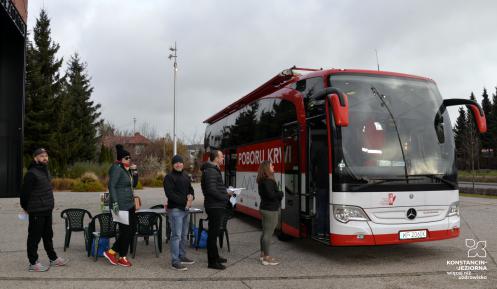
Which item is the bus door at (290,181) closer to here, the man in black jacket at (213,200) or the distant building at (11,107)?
the man in black jacket at (213,200)

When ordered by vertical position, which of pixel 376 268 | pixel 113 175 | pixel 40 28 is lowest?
pixel 376 268

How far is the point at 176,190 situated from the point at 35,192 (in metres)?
2.09

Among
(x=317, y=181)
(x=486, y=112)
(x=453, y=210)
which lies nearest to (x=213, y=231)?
(x=317, y=181)

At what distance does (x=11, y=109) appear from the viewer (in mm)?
15391

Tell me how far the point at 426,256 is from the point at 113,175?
5.57m

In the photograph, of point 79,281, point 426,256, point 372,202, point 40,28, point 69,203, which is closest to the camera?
point 79,281

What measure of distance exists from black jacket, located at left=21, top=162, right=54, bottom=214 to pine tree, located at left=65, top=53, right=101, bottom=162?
34.0m

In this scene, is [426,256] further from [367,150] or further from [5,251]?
[5,251]

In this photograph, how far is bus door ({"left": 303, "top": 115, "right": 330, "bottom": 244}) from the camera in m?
7.27

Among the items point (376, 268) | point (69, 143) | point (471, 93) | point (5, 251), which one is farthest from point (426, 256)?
point (471, 93)

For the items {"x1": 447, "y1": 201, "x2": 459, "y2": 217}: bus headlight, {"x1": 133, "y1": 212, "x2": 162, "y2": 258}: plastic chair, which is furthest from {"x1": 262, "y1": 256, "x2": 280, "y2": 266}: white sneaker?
{"x1": 447, "y1": 201, "x2": 459, "y2": 217}: bus headlight

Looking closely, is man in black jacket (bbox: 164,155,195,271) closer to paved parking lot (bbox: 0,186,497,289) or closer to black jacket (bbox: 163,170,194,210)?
black jacket (bbox: 163,170,194,210)

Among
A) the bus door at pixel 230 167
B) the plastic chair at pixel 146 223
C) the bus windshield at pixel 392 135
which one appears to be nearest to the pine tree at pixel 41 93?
the bus door at pixel 230 167

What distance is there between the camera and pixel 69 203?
772 inches
